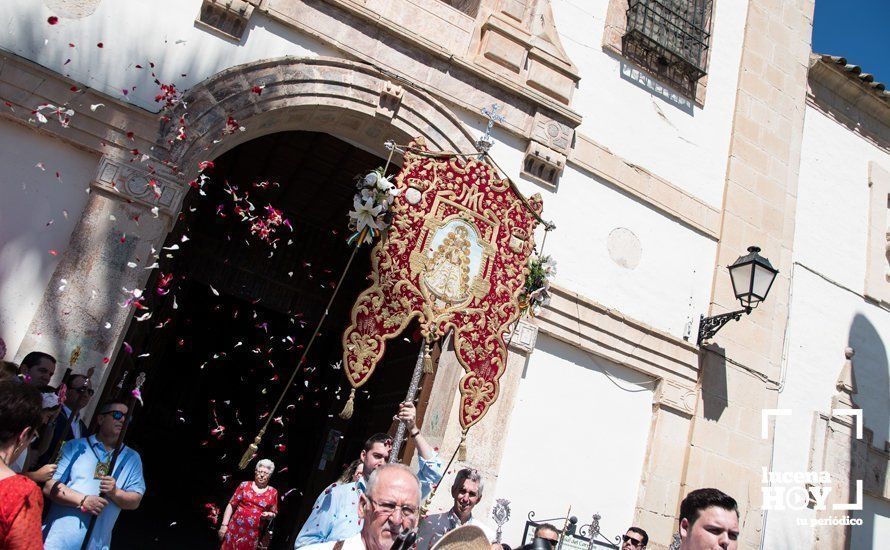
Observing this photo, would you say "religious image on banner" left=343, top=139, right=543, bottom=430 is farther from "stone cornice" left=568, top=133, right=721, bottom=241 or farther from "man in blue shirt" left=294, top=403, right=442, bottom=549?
"stone cornice" left=568, top=133, right=721, bottom=241

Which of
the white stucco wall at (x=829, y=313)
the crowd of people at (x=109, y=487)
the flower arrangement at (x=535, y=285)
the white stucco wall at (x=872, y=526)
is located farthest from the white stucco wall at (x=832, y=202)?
the crowd of people at (x=109, y=487)

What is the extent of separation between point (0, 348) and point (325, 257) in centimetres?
613

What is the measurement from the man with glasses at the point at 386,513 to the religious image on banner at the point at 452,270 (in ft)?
6.45

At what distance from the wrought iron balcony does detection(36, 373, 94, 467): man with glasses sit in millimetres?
6355

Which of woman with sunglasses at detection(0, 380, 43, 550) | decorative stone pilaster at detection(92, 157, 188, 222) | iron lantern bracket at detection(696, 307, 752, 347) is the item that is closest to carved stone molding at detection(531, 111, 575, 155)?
iron lantern bracket at detection(696, 307, 752, 347)

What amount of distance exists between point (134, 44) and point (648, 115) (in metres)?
5.18

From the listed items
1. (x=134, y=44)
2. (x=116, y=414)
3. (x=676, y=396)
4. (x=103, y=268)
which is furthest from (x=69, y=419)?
(x=676, y=396)

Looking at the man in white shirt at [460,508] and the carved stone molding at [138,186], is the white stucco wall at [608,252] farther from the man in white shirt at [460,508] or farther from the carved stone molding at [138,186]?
the man in white shirt at [460,508]

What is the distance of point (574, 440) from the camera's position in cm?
680

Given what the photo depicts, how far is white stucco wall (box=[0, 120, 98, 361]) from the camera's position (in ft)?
16.3

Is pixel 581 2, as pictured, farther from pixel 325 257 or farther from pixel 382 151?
pixel 325 257

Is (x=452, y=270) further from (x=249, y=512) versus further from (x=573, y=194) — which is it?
(x=573, y=194)

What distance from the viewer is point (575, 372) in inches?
273

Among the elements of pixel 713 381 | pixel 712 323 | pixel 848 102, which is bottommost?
pixel 713 381
